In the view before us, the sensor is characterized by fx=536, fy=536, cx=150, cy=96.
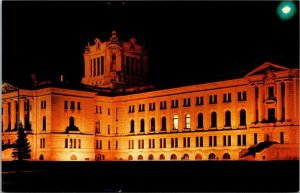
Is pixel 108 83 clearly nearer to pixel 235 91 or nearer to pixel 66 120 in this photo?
pixel 66 120

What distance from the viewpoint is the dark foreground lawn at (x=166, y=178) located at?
32.0 metres

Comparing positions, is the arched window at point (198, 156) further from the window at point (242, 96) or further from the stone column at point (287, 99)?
the stone column at point (287, 99)

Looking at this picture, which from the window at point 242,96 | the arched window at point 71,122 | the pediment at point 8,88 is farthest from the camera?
the pediment at point 8,88

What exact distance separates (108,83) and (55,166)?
58026 mm

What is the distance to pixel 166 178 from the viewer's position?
3997 cm

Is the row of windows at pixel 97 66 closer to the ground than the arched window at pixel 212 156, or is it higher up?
higher up

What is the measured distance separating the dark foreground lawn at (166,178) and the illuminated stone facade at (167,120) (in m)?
27.6

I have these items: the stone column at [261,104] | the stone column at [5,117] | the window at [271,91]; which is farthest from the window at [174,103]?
the stone column at [5,117]

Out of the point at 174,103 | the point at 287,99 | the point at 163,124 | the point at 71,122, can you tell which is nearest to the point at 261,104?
the point at 287,99

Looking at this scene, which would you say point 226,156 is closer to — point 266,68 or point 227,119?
point 227,119

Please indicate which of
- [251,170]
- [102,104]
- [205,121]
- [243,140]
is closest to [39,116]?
[102,104]

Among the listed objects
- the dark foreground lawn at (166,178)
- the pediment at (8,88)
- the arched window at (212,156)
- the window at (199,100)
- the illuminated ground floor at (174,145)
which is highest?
the pediment at (8,88)

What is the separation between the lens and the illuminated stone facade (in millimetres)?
72812

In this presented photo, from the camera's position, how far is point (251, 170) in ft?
126
